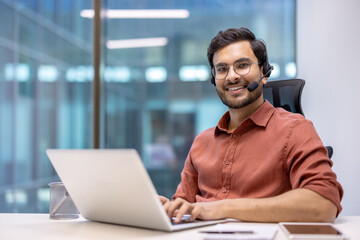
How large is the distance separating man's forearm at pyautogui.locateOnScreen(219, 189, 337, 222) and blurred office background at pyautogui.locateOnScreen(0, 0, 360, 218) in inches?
78.6

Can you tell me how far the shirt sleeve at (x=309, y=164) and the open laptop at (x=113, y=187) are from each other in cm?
37

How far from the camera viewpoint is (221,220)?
1.31m

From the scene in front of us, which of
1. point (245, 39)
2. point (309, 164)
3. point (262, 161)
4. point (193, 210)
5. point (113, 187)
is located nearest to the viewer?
point (113, 187)

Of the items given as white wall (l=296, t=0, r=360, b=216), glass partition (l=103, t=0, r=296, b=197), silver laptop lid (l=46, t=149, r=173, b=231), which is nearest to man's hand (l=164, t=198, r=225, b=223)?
silver laptop lid (l=46, t=149, r=173, b=231)

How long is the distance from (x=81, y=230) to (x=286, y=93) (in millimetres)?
1243

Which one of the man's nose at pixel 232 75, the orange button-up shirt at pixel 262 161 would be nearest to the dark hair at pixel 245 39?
the man's nose at pixel 232 75

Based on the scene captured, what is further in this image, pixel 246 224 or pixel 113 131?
pixel 113 131

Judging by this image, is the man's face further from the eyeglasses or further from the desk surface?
the desk surface

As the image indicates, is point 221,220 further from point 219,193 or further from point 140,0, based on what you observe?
point 140,0

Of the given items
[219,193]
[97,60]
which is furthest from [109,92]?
[219,193]

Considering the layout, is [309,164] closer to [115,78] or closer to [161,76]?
[161,76]

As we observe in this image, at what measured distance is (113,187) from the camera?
1129mm

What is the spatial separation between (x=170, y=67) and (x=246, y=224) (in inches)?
90.3

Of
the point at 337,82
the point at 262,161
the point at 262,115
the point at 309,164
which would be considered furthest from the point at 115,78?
the point at 309,164
